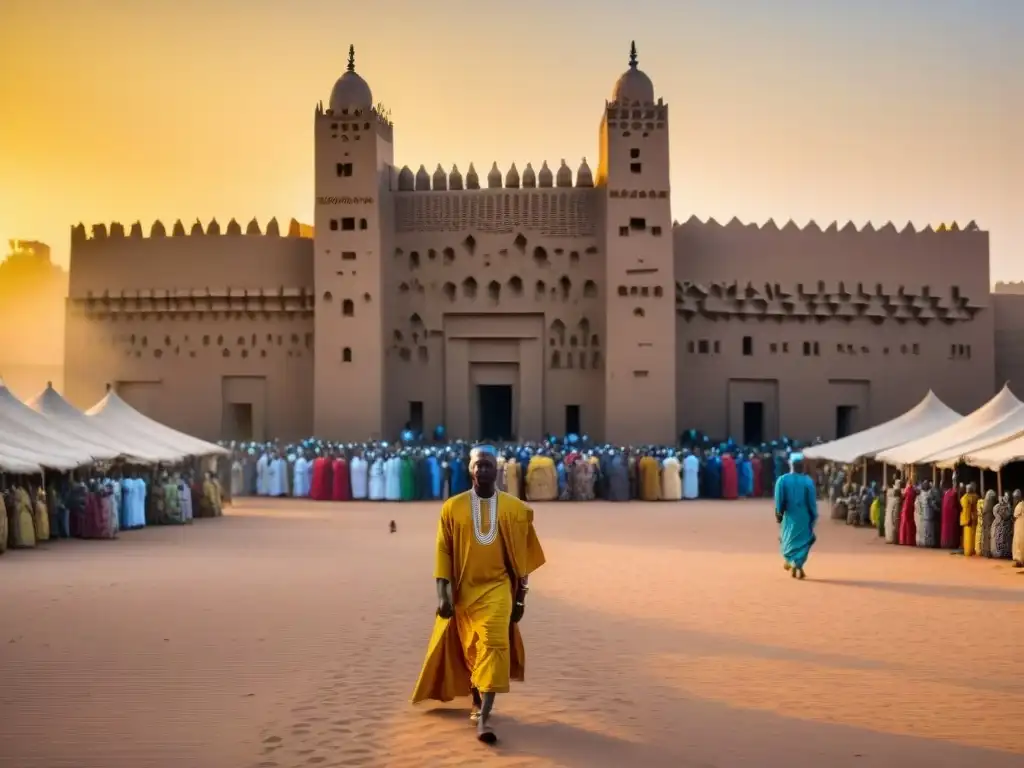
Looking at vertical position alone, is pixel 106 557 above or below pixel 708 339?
below

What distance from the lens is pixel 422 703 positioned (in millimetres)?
6832

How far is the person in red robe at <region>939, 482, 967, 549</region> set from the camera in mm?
15000

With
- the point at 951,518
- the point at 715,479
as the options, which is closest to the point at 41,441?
the point at 951,518

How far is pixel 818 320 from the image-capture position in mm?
33281

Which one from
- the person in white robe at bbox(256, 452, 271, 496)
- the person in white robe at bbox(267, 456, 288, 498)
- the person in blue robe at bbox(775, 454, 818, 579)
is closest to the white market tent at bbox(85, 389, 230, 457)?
the person in white robe at bbox(267, 456, 288, 498)

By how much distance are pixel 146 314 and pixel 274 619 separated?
2595 centimetres

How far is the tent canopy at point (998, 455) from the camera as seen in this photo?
44.8ft

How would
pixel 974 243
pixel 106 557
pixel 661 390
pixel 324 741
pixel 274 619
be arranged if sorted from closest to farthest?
pixel 324 741
pixel 274 619
pixel 106 557
pixel 661 390
pixel 974 243

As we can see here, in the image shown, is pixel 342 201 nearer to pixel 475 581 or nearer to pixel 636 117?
pixel 636 117

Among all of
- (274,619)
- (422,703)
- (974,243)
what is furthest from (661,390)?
(422,703)

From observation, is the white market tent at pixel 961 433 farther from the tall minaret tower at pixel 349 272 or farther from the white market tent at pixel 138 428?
the tall minaret tower at pixel 349 272

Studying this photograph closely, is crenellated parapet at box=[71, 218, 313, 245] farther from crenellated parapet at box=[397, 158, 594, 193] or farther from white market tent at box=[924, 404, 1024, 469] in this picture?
white market tent at box=[924, 404, 1024, 469]

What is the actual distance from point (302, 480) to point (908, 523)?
13095mm

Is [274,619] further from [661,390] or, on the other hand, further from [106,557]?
[661,390]
